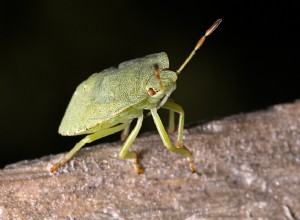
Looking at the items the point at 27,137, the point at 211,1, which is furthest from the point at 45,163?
the point at 211,1

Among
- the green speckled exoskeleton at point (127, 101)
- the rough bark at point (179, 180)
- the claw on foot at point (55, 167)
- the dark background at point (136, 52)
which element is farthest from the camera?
the dark background at point (136, 52)

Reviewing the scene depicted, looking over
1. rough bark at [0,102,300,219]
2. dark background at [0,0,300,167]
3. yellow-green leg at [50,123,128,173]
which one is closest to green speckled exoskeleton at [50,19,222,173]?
yellow-green leg at [50,123,128,173]

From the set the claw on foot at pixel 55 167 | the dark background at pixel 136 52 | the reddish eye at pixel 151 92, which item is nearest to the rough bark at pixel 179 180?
the claw on foot at pixel 55 167

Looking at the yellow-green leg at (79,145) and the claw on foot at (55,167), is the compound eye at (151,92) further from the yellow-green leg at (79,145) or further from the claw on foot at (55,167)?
the claw on foot at (55,167)

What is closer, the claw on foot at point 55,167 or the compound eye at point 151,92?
the claw on foot at point 55,167

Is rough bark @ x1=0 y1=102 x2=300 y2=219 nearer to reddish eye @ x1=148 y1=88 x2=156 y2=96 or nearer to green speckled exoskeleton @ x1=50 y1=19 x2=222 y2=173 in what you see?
green speckled exoskeleton @ x1=50 y1=19 x2=222 y2=173
